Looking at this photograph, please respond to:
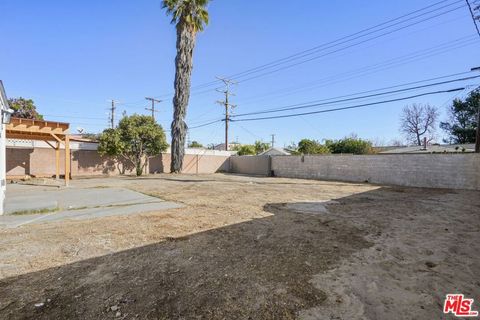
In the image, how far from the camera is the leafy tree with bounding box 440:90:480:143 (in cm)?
2373

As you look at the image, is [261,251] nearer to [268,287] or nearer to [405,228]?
[268,287]

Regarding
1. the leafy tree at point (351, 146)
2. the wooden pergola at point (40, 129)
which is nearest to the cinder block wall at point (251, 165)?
the leafy tree at point (351, 146)

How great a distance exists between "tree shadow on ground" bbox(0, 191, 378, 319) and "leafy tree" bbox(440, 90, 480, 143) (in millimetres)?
26801

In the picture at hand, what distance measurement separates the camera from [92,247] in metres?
4.39

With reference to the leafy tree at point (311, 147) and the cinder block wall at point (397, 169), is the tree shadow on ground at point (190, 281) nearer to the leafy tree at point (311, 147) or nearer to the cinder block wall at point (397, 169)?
the cinder block wall at point (397, 169)

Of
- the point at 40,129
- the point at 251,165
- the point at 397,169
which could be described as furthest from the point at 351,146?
the point at 40,129

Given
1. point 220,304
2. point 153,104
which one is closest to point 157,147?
point 153,104

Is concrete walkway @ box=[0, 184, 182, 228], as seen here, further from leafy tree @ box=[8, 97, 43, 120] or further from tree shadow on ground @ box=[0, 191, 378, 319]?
leafy tree @ box=[8, 97, 43, 120]

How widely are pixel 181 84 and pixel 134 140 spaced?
5860 millimetres

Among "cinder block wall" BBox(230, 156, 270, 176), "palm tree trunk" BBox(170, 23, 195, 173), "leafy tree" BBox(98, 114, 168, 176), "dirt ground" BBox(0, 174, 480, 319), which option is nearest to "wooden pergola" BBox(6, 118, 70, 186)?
"leafy tree" BBox(98, 114, 168, 176)

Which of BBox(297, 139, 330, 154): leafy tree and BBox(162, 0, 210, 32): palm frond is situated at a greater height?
BBox(162, 0, 210, 32): palm frond

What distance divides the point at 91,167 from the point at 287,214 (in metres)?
19.1

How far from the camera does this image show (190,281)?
10.6 ft

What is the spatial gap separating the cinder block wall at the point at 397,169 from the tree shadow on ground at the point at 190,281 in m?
12.2
